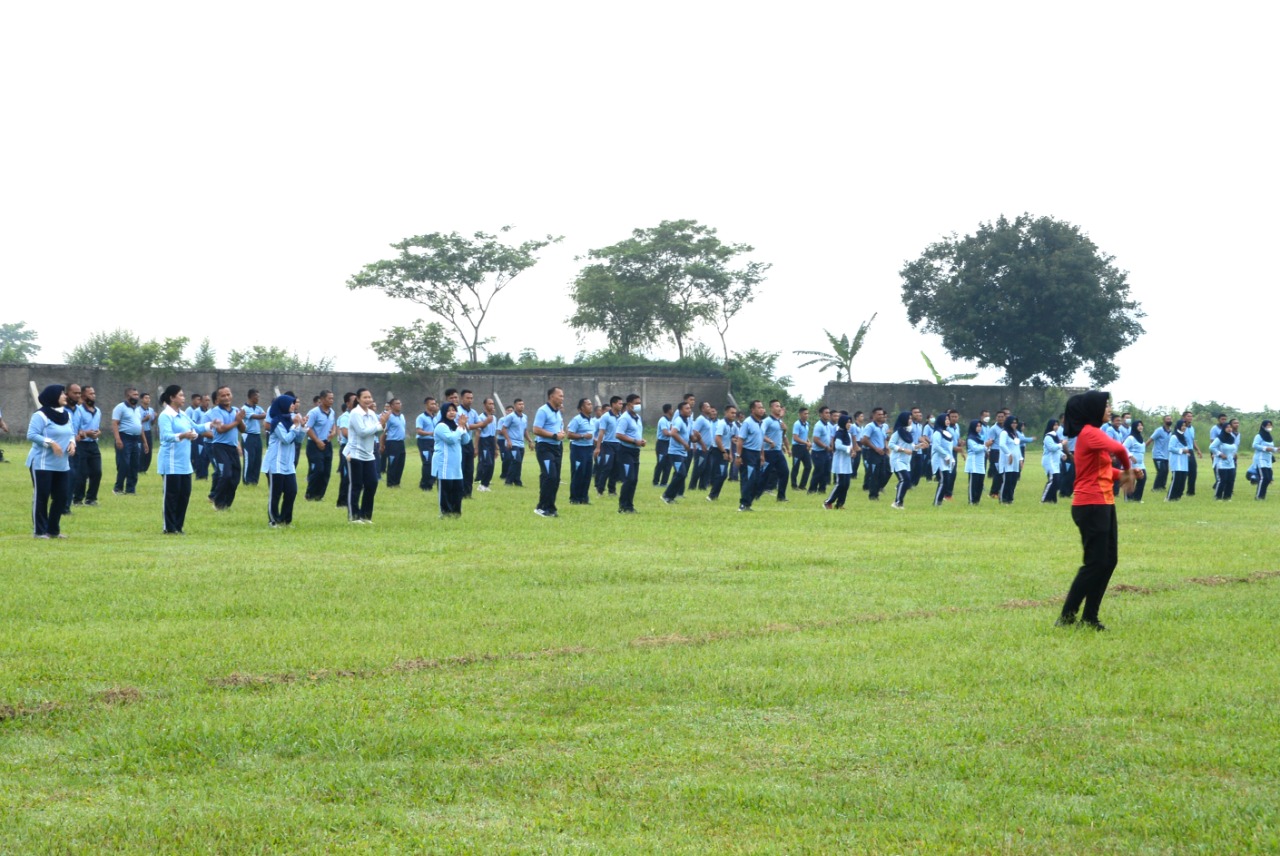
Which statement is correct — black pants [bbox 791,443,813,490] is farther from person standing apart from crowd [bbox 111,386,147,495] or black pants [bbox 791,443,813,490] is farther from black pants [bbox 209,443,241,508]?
person standing apart from crowd [bbox 111,386,147,495]

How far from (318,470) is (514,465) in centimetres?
692

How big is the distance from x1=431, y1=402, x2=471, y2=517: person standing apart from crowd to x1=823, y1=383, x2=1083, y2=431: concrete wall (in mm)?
35293

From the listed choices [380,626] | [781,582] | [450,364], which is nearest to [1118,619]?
[781,582]

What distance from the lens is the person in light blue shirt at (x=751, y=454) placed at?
70.5 ft

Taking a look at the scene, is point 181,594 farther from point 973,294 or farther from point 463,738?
point 973,294

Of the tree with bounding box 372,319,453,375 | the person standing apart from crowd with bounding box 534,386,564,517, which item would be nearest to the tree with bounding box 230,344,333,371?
the tree with bounding box 372,319,453,375

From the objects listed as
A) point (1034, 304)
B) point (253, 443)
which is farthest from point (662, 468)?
point (1034, 304)

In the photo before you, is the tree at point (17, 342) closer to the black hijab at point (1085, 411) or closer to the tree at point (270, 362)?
the tree at point (270, 362)

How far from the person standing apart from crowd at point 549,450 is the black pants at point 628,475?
108 centimetres

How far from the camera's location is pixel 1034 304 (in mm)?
57688

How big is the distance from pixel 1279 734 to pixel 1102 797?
150cm

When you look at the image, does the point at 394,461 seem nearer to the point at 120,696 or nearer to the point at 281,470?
the point at 281,470

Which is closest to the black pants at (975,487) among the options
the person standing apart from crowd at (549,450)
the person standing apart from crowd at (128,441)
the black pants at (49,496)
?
the person standing apart from crowd at (549,450)

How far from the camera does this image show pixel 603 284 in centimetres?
6406
